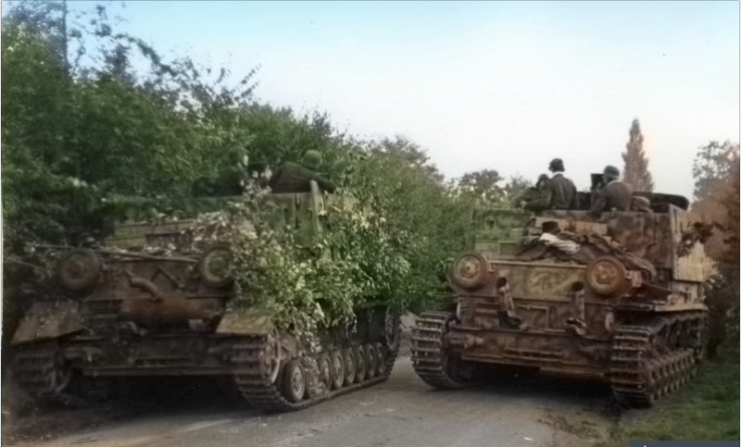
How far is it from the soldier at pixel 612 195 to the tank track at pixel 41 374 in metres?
4.20

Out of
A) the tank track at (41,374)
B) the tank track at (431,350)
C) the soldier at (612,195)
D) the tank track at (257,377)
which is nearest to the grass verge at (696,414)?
the soldier at (612,195)

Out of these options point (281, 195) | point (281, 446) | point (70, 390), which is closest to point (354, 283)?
point (281, 195)

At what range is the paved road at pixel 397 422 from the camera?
8447mm

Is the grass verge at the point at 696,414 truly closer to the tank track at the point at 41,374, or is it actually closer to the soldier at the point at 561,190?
the soldier at the point at 561,190

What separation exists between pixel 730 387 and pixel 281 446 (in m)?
3.24

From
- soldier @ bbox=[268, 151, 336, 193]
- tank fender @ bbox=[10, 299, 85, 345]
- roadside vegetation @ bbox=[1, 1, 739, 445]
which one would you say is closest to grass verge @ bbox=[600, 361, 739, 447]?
roadside vegetation @ bbox=[1, 1, 739, 445]

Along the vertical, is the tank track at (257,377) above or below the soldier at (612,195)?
below

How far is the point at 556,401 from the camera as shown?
995 centimetres

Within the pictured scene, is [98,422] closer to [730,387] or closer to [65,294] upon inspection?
[65,294]

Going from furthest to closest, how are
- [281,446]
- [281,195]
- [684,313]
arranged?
[684,313]
[281,195]
[281,446]

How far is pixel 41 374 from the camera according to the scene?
30.3 ft

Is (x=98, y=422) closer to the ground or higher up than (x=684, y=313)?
closer to the ground

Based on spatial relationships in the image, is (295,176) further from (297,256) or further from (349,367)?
(349,367)

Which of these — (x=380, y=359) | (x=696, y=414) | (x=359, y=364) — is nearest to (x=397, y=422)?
(x=696, y=414)
